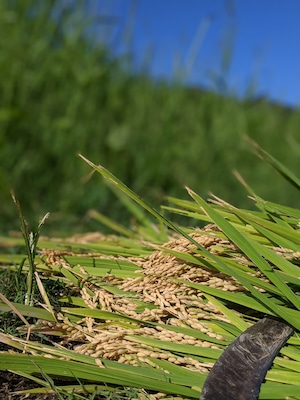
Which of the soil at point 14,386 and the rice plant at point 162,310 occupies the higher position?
the rice plant at point 162,310

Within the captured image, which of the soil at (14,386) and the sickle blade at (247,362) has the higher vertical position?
the sickle blade at (247,362)

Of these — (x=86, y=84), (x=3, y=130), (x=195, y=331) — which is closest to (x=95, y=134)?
(x=86, y=84)

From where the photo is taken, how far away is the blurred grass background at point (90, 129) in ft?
11.8

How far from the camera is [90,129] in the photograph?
4043 millimetres

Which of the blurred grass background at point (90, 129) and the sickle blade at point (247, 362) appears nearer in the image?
the sickle blade at point (247, 362)

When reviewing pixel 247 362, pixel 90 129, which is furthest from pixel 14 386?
pixel 90 129

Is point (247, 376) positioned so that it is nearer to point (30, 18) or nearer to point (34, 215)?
point (34, 215)

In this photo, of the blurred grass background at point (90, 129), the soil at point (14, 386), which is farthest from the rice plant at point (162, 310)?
the blurred grass background at point (90, 129)

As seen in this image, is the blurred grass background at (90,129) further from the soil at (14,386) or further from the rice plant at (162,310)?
the soil at (14,386)

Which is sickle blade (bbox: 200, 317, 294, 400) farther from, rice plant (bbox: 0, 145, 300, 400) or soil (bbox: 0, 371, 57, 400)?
soil (bbox: 0, 371, 57, 400)

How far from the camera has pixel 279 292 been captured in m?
1.23

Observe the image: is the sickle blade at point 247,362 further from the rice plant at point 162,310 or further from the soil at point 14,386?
the soil at point 14,386

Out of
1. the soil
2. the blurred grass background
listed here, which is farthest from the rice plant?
the blurred grass background

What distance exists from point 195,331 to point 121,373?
0.69 feet
